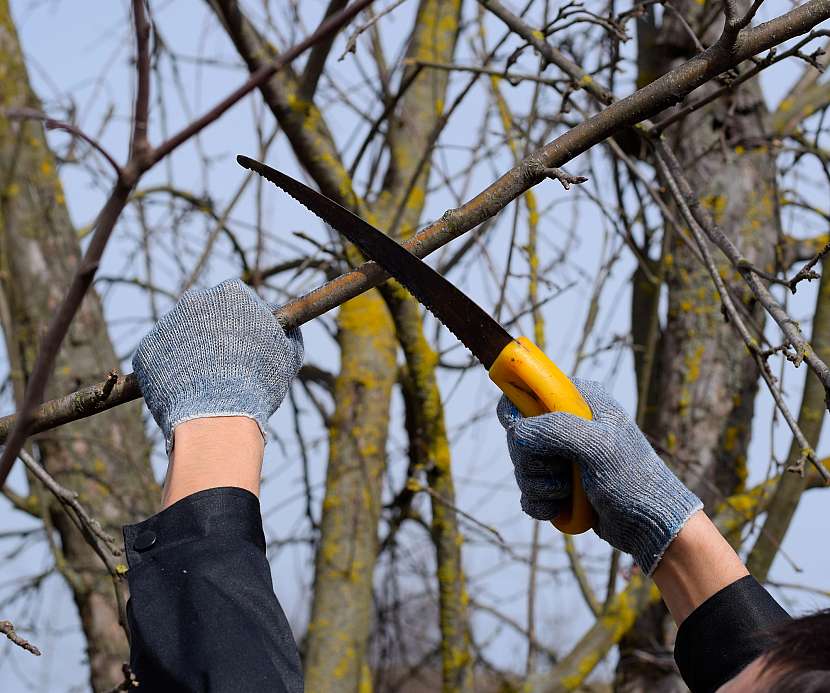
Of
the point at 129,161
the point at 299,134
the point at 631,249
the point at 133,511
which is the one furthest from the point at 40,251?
the point at 129,161

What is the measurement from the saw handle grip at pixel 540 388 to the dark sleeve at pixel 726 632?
27cm

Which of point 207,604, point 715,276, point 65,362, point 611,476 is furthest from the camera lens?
point 65,362

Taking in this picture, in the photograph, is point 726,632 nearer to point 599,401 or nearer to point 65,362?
point 599,401

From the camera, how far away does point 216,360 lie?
4.86ft

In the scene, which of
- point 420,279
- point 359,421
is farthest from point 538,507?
point 359,421

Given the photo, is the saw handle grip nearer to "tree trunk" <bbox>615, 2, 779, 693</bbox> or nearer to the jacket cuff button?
the jacket cuff button

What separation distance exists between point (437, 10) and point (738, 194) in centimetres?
135

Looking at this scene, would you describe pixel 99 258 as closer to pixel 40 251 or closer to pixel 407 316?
pixel 407 316

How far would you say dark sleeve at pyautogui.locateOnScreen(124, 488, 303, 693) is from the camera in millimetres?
1118

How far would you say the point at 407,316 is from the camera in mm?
2965

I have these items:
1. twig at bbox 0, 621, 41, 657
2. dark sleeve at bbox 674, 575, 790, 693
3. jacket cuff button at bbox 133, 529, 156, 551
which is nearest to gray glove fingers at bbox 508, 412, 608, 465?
dark sleeve at bbox 674, 575, 790, 693

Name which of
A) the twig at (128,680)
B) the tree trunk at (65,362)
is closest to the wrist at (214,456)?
the twig at (128,680)

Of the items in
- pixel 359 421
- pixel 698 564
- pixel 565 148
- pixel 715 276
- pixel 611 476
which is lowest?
pixel 698 564

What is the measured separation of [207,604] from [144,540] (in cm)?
15
